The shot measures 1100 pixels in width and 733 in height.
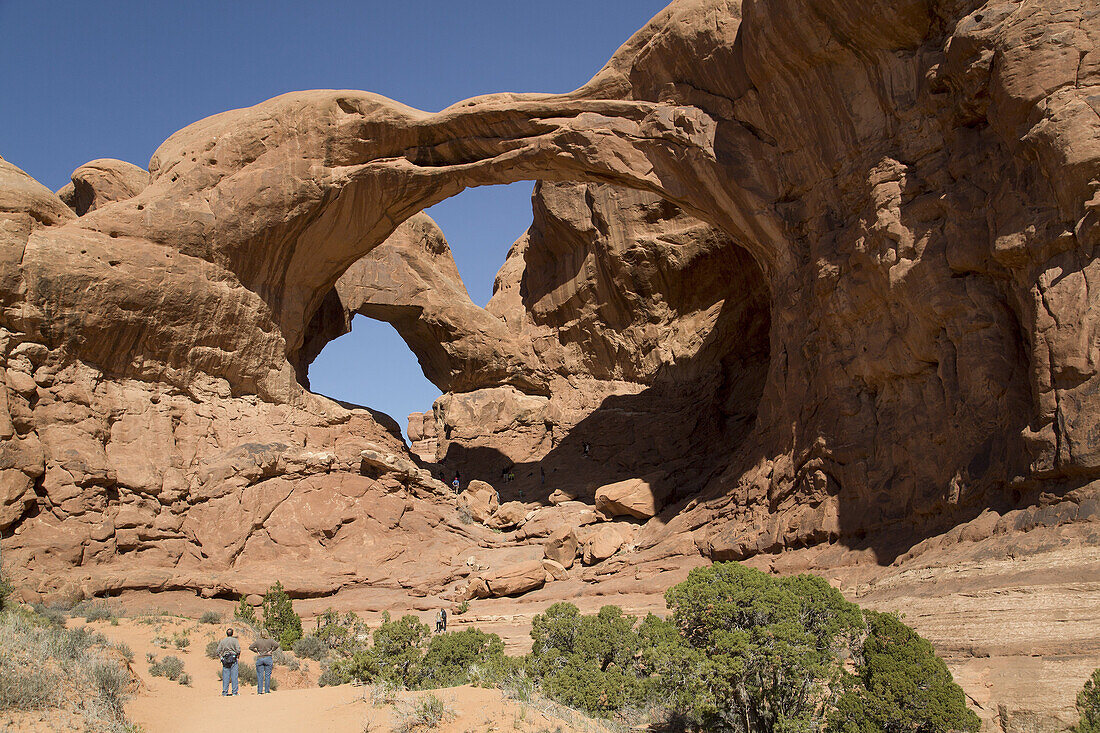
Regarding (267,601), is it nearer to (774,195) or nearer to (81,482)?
(81,482)

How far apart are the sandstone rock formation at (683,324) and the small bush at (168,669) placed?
→ 6129 mm

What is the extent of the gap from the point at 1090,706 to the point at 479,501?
58.2 feet

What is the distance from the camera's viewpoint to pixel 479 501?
24.8 m

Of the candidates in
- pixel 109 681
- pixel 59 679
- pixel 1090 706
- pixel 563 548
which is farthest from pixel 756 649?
pixel 563 548

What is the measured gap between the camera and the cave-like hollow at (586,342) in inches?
1033

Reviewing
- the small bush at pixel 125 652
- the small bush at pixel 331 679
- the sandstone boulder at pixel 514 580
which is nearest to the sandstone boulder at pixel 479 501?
the sandstone boulder at pixel 514 580

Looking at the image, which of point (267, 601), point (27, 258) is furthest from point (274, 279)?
point (267, 601)

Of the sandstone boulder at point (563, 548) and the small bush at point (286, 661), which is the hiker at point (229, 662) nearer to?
the small bush at point (286, 661)

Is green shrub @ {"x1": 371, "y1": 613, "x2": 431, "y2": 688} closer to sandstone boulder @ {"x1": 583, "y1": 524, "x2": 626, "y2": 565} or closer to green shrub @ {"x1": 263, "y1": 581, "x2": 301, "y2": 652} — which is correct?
green shrub @ {"x1": 263, "y1": 581, "x2": 301, "y2": 652}

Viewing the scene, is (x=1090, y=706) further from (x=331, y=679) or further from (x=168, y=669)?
(x=168, y=669)

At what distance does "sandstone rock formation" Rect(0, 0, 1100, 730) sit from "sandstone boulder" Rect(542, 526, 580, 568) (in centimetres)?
39

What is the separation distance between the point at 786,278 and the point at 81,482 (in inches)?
605

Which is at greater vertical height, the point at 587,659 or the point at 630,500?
the point at 630,500

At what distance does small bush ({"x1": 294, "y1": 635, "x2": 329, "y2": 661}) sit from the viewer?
14.6 metres
